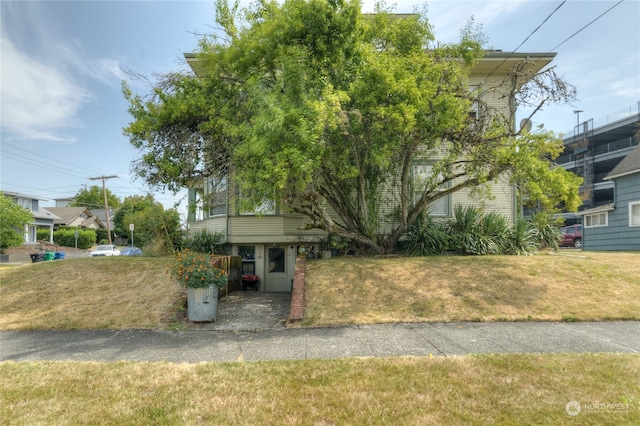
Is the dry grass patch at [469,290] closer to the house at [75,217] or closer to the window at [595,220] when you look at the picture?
the window at [595,220]

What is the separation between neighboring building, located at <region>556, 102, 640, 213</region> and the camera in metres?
38.4

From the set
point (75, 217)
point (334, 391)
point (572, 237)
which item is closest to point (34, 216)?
point (75, 217)

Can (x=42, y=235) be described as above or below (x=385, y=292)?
below

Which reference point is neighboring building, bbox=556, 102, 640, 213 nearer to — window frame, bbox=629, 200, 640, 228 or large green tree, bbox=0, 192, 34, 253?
window frame, bbox=629, 200, 640, 228

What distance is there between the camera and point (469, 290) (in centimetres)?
875

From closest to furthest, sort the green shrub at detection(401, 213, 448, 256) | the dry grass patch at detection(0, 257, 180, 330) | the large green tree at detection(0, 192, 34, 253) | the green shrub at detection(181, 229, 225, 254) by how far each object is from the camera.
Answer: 1. the dry grass patch at detection(0, 257, 180, 330)
2. the green shrub at detection(401, 213, 448, 256)
3. the green shrub at detection(181, 229, 225, 254)
4. the large green tree at detection(0, 192, 34, 253)

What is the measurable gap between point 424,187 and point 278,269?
6.22 metres

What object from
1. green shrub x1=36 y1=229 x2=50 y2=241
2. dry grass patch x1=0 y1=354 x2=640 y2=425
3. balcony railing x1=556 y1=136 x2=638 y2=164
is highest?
balcony railing x1=556 y1=136 x2=638 y2=164

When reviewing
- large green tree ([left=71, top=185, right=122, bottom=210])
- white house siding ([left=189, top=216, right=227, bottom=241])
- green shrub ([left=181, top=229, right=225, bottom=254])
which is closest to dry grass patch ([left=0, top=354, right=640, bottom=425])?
green shrub ([left=181, top=229, right=225, bottom=254])

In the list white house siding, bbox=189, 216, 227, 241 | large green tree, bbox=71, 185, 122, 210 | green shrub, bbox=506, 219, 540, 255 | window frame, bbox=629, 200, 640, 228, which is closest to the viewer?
green shrub, bbox=506, 219, 540, 255

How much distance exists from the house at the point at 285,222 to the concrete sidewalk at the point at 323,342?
6.72 m

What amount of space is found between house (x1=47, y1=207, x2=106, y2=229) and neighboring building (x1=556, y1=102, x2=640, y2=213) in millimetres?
63210

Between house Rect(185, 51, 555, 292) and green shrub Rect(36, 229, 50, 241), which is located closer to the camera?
house Rect(185, 51, 555, 292)

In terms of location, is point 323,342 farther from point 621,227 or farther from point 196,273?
point 621,227
